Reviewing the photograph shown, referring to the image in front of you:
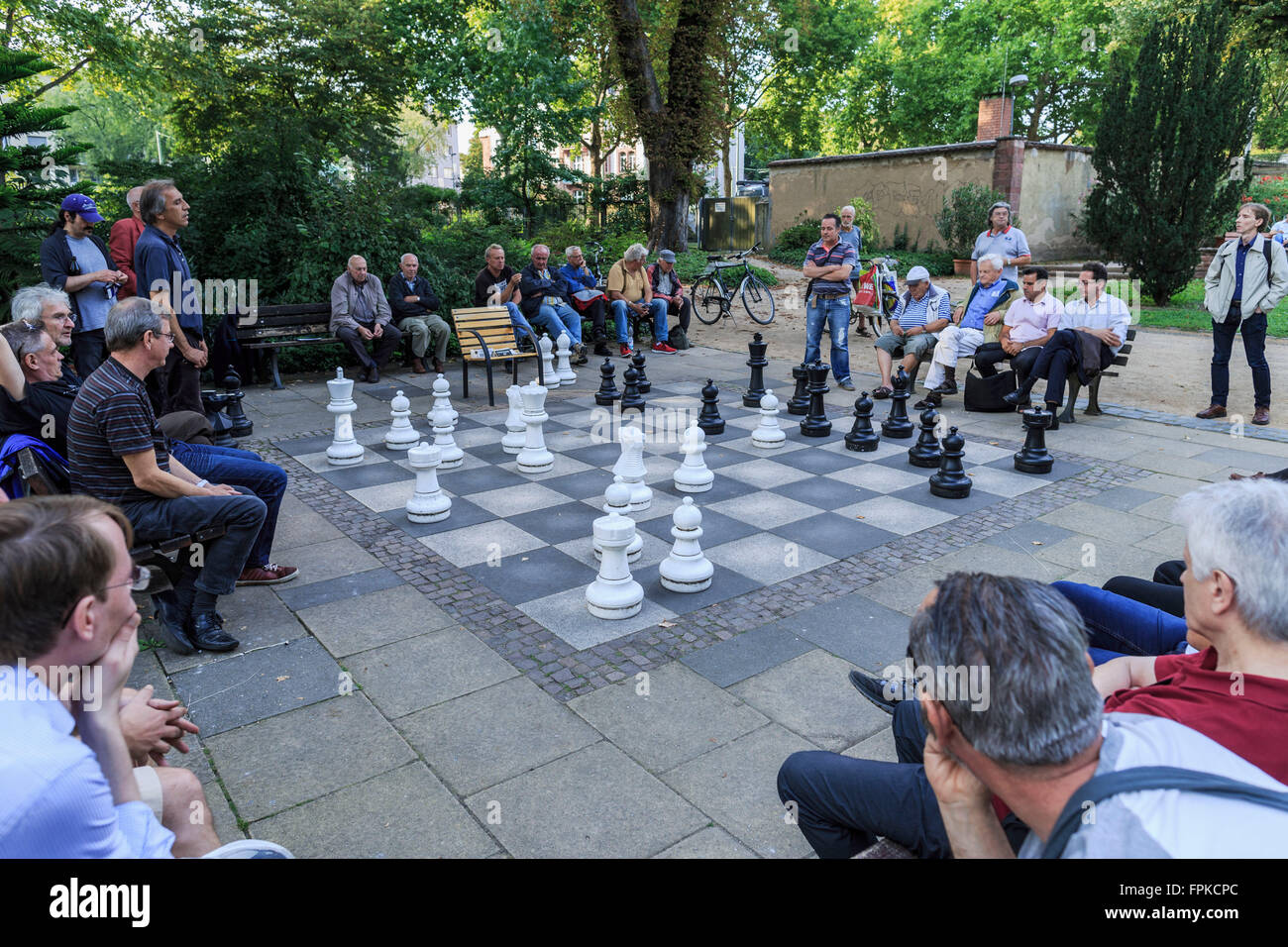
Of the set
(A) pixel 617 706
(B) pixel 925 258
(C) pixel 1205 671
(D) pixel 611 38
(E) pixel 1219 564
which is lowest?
(A) pixel 617 706

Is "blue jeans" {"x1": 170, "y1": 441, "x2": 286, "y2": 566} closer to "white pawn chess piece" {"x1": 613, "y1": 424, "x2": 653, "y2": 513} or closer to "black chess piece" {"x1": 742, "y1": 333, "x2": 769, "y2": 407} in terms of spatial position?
"white pawn chess piece" {"x1": 613, "y1": 424, "x2": 653, "y2": 513}

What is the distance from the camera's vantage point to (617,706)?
3.45 meters

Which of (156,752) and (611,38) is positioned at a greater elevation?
(611,38)

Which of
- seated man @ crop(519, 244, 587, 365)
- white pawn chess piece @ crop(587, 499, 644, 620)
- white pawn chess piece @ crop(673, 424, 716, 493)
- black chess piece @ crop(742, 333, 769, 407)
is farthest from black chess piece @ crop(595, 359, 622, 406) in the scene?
white pawn chess piece @ crop(587, 499, 644, 620)

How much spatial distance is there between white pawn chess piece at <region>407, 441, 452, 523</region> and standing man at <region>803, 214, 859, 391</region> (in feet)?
15.5

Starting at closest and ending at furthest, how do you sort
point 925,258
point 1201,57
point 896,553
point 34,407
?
point 34,407
point 896,553
point 1201,57
point 925,258

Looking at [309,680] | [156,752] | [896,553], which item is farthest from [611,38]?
[156,752]

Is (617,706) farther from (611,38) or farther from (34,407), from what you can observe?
(611,38)

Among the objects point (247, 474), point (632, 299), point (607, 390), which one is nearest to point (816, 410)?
point (607, 390)

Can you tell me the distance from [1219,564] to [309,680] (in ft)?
10.6

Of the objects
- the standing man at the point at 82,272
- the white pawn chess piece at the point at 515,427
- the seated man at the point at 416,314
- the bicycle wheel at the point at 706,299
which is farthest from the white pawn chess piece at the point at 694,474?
the bicycle wheel at the point at 706,299

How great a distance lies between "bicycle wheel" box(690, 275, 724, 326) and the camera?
1449cm

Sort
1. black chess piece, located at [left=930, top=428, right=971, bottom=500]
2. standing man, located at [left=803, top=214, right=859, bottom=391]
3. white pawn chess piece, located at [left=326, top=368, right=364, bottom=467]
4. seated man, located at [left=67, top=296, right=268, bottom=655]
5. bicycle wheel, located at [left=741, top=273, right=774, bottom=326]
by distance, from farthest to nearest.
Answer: bicycle wheel, located at [left=741, top=273, right=774, bottom=326], standing man, located at [left=803, top=214, right=859, bottom=391], white pawn chess piece, located at [left=326, top=368, right=364, bottom=467], black chess piece, located at [left=930, top=428, right=971, bottom=500], seated man, located at [left=67, top=296, right=268, bottom=655]

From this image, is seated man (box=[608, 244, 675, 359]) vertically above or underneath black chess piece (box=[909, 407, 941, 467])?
above
